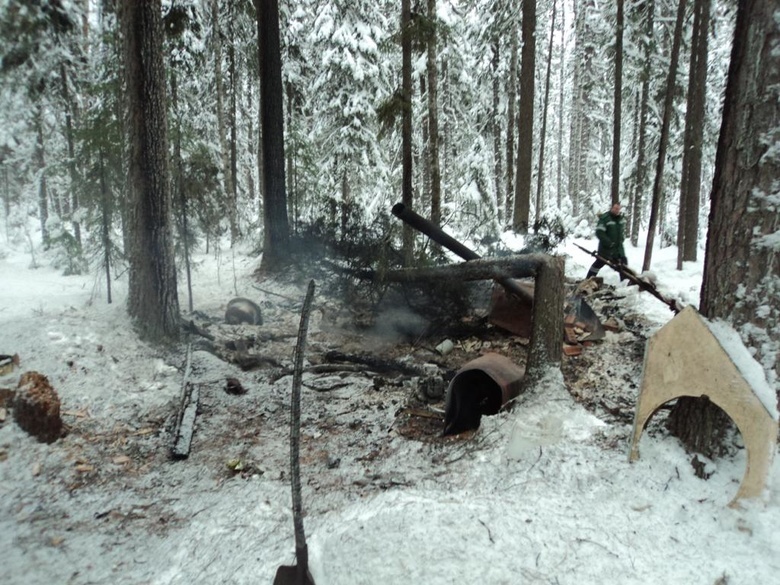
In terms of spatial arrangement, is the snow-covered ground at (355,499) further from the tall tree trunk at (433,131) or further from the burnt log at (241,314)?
the tall tree trunk at (433,131)

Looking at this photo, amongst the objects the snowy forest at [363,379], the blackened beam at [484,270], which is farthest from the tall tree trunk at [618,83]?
the blackened beam at [484,270]

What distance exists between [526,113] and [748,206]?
1148 cm

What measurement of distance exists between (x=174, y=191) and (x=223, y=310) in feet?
9.01

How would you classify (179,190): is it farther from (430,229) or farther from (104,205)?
(430,229)

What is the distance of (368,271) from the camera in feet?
24.7

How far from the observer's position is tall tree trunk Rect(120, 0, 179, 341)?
20.6 ft

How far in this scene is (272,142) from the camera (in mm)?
11195

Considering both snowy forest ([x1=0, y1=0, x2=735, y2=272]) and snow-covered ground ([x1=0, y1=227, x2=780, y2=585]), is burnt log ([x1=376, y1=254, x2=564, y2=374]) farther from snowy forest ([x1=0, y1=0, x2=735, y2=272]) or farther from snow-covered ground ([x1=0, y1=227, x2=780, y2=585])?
snowy forest ([x1=0, y1=0, x2=735, y2=272])

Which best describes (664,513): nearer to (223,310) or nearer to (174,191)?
(223,310)

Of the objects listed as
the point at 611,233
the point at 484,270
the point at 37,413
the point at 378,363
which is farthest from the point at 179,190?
the point at 611,233

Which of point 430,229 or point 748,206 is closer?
point 748,206

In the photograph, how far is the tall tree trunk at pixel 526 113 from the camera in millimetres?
12805

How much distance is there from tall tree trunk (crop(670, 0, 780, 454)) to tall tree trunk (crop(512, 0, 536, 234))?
971 cm

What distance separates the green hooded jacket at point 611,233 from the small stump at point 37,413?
35.2ft
